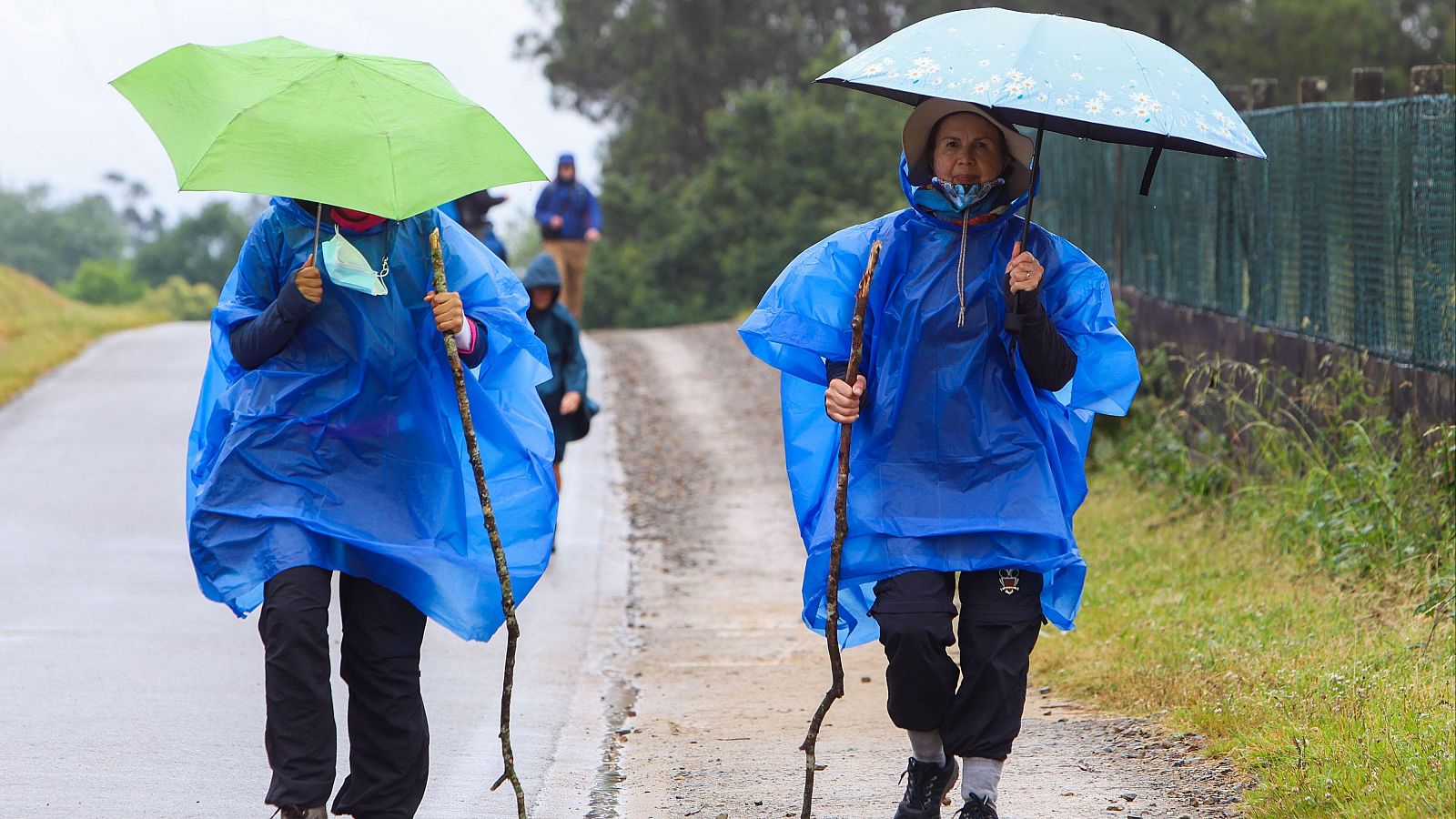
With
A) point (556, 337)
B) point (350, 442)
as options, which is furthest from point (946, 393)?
point (556, 337)

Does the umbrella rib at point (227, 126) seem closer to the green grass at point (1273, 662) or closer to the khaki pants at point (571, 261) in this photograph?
the green grass at point (1273, 662)

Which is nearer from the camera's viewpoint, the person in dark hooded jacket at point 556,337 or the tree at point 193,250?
the person in dark hooded jacket at point 556,337

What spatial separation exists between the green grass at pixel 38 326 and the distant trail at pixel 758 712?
6520 millimetres

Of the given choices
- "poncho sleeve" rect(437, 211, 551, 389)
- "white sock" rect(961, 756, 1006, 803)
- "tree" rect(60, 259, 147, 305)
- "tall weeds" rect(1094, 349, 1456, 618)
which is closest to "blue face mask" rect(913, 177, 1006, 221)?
"poncho sleeve" rect(437, 211, 551, 389)

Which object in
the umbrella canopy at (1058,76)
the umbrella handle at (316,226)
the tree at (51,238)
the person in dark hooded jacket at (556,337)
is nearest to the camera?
the umbrella canopy at (1058,76)

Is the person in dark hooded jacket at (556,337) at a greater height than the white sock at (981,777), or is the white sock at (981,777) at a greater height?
the person in dark hooded jacket at (556,337)

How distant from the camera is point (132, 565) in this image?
895cm

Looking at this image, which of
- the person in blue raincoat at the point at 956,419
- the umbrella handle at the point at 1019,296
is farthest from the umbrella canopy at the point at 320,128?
the umbrella handle at the point at 1019,296

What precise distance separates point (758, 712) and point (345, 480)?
8.61 feet

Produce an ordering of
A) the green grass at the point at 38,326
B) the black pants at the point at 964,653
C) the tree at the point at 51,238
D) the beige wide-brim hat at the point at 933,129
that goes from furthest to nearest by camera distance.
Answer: the tree at the point at 51,238, the green grass at the point at 38,326, the beige wide-brim hat at the point at 933,129, the black pants at the point at 964,653

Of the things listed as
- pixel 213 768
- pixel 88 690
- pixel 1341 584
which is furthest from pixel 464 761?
pixel 1341 584

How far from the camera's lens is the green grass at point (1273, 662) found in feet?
15.0

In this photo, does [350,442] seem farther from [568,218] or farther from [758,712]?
[568,218]

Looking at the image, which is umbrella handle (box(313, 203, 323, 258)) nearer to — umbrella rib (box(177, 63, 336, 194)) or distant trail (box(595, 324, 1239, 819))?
umbrella rib (box(177, 63, 336, 194))
